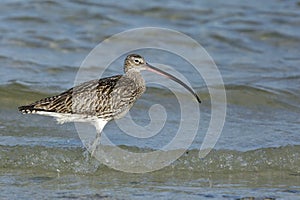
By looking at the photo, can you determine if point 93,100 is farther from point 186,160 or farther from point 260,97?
point 260,97

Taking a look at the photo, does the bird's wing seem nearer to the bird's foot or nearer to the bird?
the bird

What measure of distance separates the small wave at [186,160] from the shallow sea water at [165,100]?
1 centimetres

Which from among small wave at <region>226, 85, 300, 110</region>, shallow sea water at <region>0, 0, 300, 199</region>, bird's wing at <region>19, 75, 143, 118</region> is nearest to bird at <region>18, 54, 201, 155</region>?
bird's wing at <region>19, 75, 143, 118</region>

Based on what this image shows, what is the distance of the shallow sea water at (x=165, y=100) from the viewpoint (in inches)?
366

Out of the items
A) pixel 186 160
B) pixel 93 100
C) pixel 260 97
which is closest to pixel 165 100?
pixel 260 97

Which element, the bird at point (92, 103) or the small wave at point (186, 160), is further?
the bird at point (92, 103)

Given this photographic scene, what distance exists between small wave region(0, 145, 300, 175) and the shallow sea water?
0.01 metres

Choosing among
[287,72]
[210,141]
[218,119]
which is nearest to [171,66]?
[287,72]

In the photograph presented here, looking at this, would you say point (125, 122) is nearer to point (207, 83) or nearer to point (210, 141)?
point (210, 141)

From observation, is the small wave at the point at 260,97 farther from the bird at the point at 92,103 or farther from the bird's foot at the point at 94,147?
the bird's foot at the point at 94,147

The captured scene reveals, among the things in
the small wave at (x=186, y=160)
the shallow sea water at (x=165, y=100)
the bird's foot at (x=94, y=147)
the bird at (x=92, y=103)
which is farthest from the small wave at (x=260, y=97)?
the bird's foot at (x=94, y=147)

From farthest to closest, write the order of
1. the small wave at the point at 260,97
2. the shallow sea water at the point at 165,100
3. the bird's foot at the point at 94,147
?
the small wave at the point at 260,97 → the bird's foot at the point at 94,147 → the shallow sea water at the point at 165,100

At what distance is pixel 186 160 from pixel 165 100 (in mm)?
3328

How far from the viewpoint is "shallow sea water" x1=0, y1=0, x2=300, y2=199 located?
930 cm
